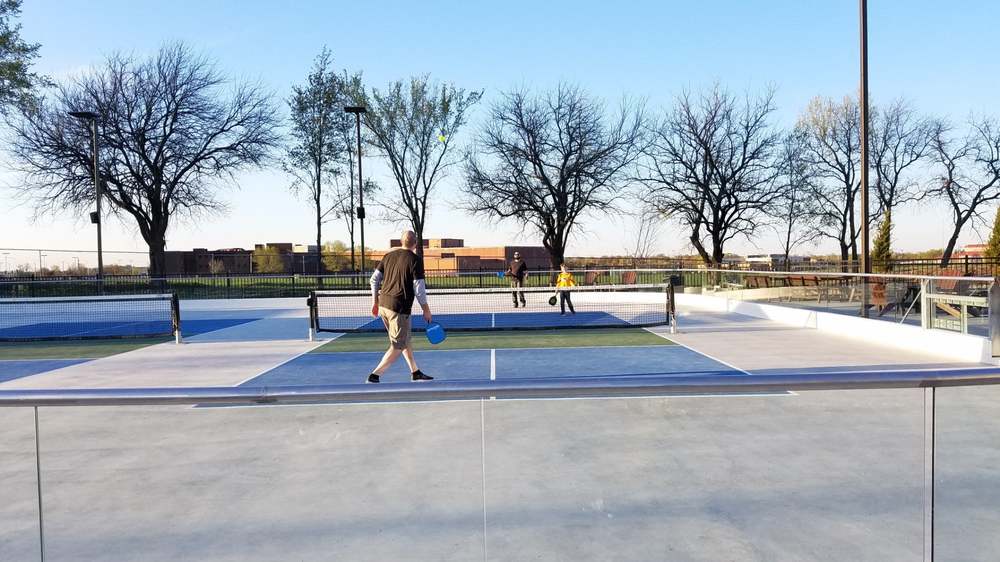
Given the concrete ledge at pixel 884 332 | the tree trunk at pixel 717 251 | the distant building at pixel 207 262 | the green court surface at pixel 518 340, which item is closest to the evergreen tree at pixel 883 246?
the tree trunk at pixel 717 251

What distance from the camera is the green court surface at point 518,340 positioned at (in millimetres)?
13945

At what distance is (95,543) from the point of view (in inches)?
111

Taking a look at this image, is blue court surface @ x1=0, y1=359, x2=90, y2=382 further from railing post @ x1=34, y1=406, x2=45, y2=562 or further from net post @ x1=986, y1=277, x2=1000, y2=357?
net post @ x1=986, y1=277, x2=1000, y2=357

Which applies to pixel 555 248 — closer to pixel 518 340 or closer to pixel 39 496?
pixel 518 340

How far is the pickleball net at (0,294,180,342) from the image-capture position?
16.9 m

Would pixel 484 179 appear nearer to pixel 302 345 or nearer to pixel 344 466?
pixel 302 345

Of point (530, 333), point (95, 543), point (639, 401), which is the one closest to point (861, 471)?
point (639, 401)

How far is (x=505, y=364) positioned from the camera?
11281 millimetres

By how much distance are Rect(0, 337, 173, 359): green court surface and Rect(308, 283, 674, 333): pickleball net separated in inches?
154

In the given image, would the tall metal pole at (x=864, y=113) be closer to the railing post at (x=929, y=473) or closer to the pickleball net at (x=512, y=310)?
the pickleball net at (x=512, y=310)

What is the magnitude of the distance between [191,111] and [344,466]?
39018 millimetres

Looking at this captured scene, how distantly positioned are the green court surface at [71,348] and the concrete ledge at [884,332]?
1498cm

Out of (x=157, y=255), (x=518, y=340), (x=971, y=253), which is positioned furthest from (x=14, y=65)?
(x=971, y=253)

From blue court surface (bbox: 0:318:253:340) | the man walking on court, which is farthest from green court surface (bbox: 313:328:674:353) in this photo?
blue court surface (bbox: 0:318:253:340)
